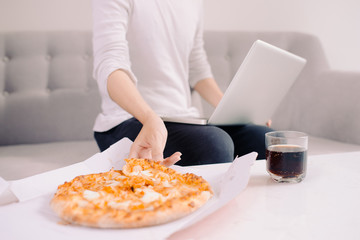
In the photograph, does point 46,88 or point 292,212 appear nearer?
point 292,212

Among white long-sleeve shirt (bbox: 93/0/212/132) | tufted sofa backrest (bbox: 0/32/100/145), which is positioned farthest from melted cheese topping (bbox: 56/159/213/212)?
tufted sofa backrest (bbox: 0/32/100/145)

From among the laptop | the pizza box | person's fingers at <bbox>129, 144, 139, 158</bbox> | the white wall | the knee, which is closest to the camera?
the pizza box

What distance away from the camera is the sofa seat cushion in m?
1.34

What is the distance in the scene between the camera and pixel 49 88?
182cm

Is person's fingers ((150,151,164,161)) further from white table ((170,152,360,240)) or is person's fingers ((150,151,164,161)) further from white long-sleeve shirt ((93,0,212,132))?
white long-sleeve shirt ((93,0,212,132))

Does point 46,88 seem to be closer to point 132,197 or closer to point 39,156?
point 39,156

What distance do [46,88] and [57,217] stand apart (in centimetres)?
134

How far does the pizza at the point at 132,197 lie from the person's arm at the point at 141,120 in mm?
93

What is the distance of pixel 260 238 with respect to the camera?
52 centimetres

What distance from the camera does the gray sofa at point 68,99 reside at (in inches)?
66.6

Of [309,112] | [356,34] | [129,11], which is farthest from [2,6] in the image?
[356,34]

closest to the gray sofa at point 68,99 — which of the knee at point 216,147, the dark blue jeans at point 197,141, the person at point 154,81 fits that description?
the person at point 154,81

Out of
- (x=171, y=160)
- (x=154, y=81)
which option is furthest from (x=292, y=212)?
(x=154, y=81)

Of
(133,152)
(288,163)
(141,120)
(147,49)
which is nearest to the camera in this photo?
(288,163)
